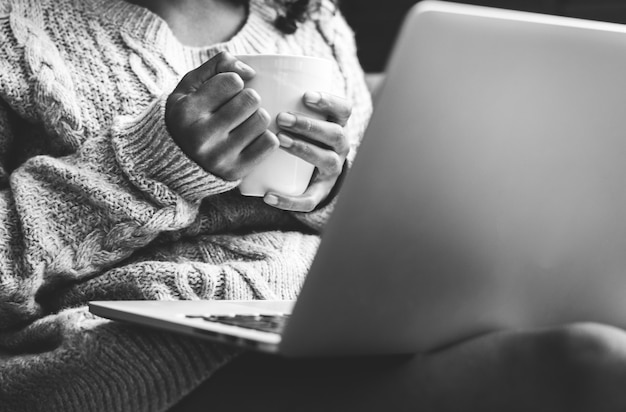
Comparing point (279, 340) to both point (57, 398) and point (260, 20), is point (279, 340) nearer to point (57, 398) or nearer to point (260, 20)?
point (57, 398)

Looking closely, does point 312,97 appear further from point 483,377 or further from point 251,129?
point 483,377

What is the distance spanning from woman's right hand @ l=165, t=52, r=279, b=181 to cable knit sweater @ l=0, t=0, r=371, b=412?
2 cm

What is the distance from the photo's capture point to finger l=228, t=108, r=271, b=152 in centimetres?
71

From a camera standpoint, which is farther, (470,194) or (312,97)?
(312,97)

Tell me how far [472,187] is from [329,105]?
0.93ft

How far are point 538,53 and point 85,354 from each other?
43 cm

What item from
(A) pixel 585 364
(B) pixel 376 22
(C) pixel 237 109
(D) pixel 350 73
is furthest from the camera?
(B) pixel 376 22

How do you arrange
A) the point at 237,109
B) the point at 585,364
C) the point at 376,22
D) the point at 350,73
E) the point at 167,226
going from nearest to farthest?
1. the point at 585,364
2. the point at 237,109
3. the point at 167,226
4. the point at 350,73
5. the point at 376,22

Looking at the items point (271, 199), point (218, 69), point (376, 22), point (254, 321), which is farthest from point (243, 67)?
point (376, 22)

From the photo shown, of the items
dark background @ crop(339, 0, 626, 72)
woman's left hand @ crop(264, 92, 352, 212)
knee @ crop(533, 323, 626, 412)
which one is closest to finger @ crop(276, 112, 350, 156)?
woman's left hand @ crop(264, 92, 352, 212)

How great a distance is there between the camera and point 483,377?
0.49 m

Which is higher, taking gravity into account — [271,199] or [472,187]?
[472,187]

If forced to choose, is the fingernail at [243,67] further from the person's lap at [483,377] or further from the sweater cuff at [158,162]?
the person's lap at [483,377]

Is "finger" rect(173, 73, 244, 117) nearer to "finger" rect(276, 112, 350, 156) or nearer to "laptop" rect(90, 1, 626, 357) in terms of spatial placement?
"finger" rect(276, 112, 350, 156)
